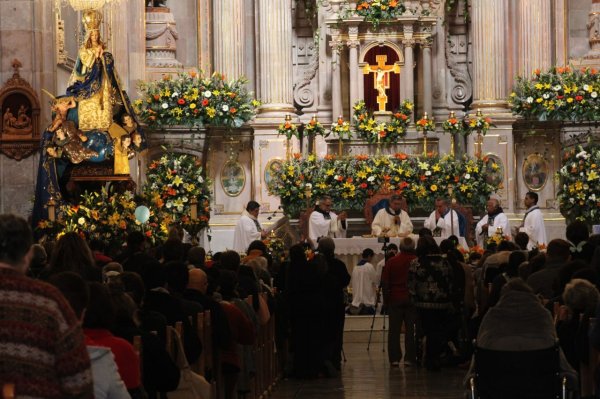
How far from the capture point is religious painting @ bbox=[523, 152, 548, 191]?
26.0 meters

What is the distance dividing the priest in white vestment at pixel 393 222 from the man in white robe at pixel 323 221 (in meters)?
0.62

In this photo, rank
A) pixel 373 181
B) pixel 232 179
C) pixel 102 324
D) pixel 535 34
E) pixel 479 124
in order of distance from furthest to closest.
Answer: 1. pixel 535 34
2. pixel 232 179
3. pixel 479 124
4. pixel 373 181
5. pixel 102 324

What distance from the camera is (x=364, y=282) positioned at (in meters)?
20.7

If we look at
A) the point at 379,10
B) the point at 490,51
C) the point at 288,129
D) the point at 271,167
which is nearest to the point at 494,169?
the point at 490,51

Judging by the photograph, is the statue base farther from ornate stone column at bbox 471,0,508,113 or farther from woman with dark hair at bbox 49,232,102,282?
woman with dark hair at bbox 49,232,102,282

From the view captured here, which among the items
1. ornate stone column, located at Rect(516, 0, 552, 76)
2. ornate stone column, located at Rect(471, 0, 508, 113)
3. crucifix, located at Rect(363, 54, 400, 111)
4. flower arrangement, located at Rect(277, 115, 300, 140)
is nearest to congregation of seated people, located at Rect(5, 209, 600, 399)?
flower arrangement, located at Rect(277, 115, 300, 140)

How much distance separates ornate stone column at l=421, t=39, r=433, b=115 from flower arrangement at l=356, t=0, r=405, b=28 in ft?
3.11

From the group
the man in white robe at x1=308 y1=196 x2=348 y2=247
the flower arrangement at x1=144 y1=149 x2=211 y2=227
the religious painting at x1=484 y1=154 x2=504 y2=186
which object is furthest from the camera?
the religious painting at x1=484 y1=154 x2=504 y2=186

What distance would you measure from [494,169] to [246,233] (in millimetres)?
5486

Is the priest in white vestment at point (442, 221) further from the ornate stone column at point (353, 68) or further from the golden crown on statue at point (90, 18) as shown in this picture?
the golden crown on statue at point (90, 18)

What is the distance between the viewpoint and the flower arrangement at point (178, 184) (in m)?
23.3

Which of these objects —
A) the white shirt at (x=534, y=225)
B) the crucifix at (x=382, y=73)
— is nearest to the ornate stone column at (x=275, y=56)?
the crucifix at (x=382, y=73)

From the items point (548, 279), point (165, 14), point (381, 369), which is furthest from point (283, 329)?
point (165, 14)

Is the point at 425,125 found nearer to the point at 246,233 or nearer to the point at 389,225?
the point at 389,225
